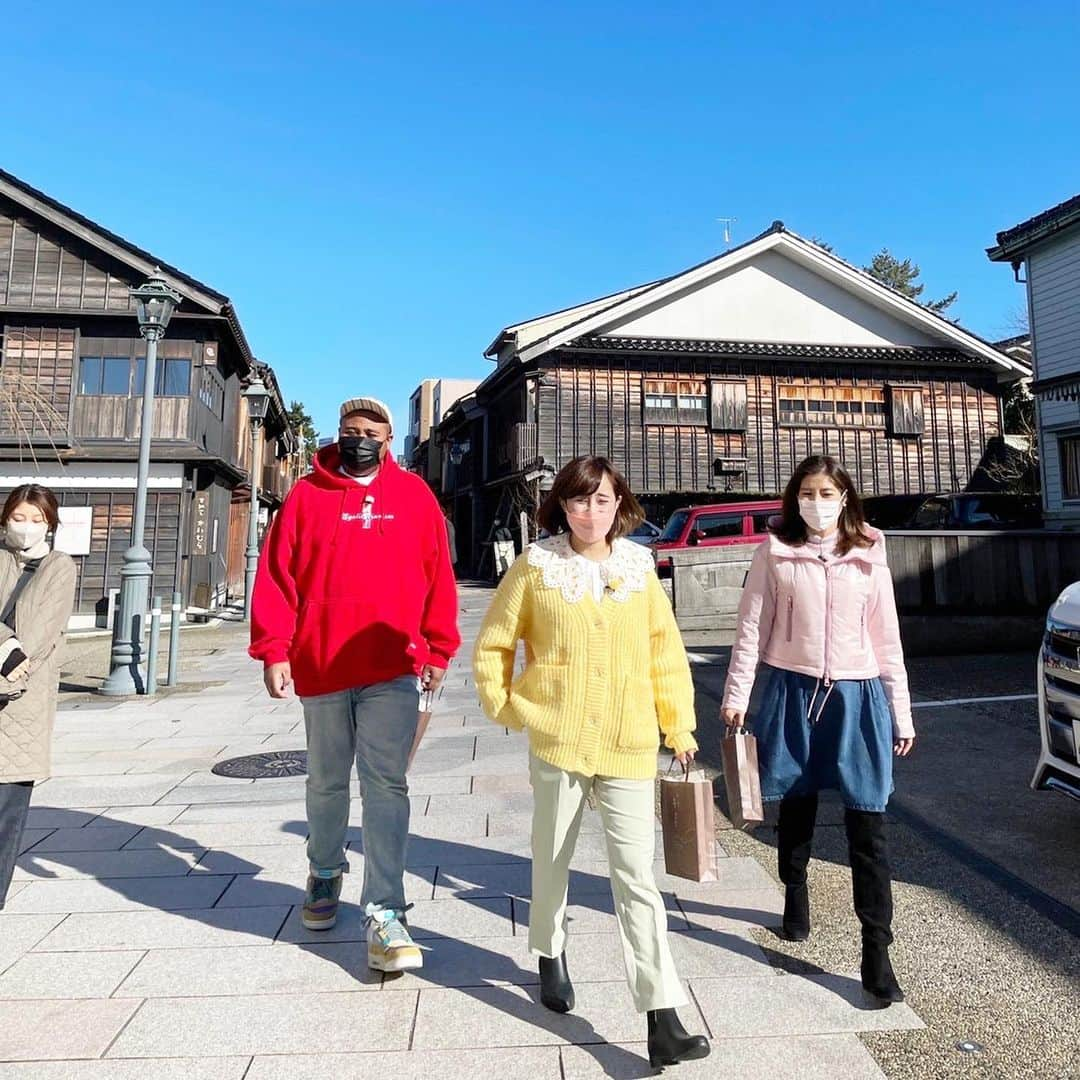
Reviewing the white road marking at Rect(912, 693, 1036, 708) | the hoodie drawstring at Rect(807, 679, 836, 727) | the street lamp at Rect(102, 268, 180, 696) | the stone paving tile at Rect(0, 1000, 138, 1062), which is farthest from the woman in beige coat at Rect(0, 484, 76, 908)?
the white road marking at Rect(912, 693, 1036, 708)

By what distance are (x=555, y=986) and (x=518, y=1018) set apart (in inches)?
6.0

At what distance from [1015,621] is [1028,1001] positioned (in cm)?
858

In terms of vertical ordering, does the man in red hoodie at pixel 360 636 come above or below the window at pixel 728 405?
below

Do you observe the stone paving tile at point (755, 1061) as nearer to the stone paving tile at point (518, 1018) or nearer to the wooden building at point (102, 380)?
the stone paving tile at point (518, 1018)

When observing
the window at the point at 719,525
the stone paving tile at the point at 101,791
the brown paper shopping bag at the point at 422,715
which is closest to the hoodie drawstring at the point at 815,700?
the brown paper shopping bag at the point at 422,715

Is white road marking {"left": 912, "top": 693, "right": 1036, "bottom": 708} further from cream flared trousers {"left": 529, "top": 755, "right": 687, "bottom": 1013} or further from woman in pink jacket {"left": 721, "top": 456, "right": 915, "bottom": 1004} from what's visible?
cream flared trousers {"left": 529, "top": 755, "right": 687, "bottom": 1013}

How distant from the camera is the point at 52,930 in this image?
314cm

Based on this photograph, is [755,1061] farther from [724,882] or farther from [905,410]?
[905,410]

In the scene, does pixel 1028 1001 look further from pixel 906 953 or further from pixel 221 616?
pixel 221 616

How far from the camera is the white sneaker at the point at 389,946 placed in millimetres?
2721

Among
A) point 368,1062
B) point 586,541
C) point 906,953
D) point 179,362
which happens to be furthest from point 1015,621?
point 179,362

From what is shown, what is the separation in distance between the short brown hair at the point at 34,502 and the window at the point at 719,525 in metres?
11.4

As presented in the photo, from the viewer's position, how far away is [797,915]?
3.00 meters

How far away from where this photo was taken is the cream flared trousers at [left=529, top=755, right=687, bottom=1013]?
2279mm
